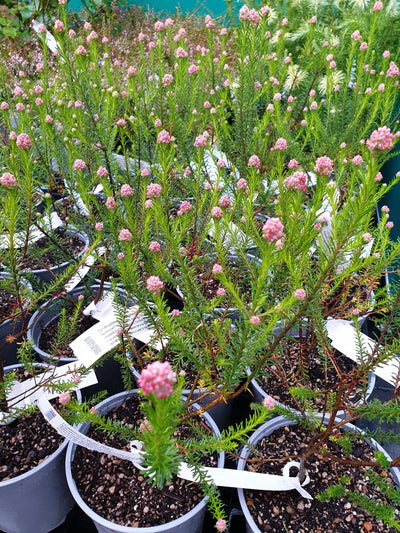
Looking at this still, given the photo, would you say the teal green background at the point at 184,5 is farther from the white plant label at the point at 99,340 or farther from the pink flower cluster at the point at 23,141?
the white plant label at the point at 99,340

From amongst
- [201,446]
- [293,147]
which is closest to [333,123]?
[293,147]

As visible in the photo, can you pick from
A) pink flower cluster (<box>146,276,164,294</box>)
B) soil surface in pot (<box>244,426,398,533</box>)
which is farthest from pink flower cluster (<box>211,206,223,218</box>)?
soil surface in pot (<box>244,426,398,533</box>)

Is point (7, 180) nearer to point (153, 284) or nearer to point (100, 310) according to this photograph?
point (153, 284)

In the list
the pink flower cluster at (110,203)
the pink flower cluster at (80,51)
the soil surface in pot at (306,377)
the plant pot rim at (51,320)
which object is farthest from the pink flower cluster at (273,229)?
the pink flower cluster at (80,51)

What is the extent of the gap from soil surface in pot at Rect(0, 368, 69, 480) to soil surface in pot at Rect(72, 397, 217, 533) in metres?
0.14

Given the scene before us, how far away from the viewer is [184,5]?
6.85 metres

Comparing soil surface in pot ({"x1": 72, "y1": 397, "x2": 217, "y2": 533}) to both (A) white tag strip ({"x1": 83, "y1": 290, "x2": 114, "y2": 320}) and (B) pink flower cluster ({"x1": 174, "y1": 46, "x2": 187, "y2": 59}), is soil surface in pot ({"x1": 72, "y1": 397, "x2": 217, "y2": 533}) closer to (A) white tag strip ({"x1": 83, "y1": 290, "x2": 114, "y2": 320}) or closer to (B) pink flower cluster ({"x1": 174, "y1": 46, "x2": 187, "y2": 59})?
(A) white tag strip ({"x1": 83, "y1": 290, "x2": 114, "y2": 320})

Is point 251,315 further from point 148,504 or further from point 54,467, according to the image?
point 54,467

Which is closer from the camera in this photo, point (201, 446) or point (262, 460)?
point (201, 446)

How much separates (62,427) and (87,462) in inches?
13.7

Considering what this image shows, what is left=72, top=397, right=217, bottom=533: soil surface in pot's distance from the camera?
1.38m

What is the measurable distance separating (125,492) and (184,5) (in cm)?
771

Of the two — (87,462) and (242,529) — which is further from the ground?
(87,462)

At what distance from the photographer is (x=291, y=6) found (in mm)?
4066
